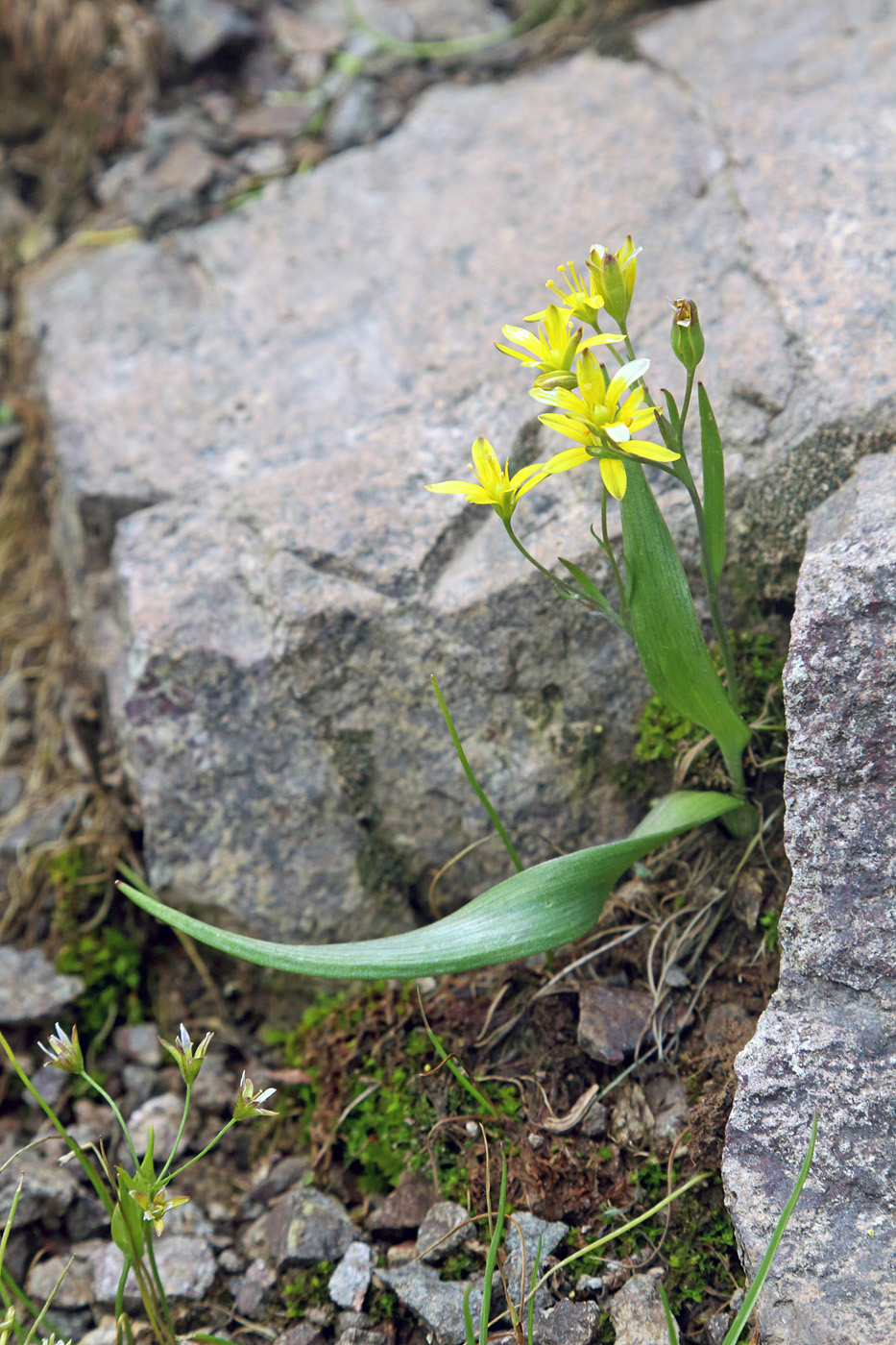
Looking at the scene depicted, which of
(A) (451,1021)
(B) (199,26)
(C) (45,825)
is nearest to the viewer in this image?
(A) (451,1021)

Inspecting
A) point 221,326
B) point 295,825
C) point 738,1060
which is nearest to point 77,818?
point 295,825

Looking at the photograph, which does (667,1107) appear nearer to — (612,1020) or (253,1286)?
(612,1020)

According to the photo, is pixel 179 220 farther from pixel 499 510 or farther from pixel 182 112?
pixel 499 510

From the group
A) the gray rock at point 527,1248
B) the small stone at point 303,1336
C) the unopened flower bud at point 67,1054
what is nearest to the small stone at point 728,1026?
the gray rock at point 527,1248

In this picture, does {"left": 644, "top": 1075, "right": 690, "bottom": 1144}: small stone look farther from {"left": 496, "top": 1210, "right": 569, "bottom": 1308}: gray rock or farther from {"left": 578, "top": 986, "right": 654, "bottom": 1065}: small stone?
{"left": 496, "top": 1210, "right": 569, "bottom": 1308}: gray rock

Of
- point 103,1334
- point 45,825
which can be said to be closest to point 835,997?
point 103,1334

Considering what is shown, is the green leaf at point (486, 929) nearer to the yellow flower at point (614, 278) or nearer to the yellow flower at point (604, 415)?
the yellow flower at point (604, 415)
